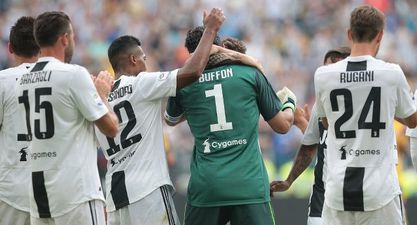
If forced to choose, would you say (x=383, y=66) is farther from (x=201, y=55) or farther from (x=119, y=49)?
(x=119, y=49)

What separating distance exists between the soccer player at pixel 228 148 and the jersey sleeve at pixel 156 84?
0.37 m

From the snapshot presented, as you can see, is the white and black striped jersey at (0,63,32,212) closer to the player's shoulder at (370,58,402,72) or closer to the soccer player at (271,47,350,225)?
the soccer player at (271,47,350,225)

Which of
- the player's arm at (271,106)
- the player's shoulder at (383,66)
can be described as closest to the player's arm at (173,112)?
the player's arm at (271,106)

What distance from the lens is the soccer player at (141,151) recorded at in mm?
8562

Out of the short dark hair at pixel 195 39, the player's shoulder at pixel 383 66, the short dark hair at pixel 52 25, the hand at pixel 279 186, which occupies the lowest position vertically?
the hand at pixel 279 186

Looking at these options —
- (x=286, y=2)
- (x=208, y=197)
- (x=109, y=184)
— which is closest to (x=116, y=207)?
(x=109, y=184)

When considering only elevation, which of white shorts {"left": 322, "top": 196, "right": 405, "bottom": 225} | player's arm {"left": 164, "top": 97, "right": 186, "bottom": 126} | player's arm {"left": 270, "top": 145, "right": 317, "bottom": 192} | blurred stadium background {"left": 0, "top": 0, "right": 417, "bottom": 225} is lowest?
white shorts {"left": 322, "top": 196, "right": 405, "bottom": 225}

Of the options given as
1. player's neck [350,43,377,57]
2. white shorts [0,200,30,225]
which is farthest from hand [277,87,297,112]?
white shorts [0,200,30,225]

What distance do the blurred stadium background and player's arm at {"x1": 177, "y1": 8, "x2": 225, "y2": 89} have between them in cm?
1158

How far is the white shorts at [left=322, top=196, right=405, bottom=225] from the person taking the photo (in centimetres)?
801

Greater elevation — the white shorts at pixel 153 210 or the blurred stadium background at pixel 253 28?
the blurred stadium background at pixel 253 28

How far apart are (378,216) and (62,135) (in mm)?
2563

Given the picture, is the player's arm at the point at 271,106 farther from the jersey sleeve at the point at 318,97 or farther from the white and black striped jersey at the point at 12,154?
the white and black striped jersey at the point at 12,154

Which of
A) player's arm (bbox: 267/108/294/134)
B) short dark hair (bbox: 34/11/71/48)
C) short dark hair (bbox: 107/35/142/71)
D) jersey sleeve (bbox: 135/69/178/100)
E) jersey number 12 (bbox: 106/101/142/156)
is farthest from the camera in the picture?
short dark hair (bbox: 107/35/142/71)
